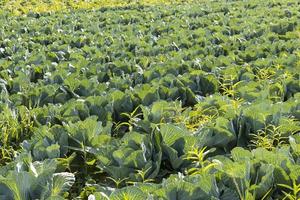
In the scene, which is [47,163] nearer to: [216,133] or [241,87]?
[216,133]

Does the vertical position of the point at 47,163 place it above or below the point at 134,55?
above

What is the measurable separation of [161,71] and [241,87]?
1.14 metres

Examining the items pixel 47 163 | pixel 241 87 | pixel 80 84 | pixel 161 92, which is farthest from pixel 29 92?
pixel 241 87

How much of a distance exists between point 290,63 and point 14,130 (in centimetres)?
352

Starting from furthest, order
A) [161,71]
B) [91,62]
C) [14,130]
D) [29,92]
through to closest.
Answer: [91,62], [161,71], [29,92], [14,130]

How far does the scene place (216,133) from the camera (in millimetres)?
3445

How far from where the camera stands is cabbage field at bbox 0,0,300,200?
8.91 ft

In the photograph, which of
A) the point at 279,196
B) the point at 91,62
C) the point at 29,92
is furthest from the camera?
the point at 91,62

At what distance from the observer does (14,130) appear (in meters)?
3.93

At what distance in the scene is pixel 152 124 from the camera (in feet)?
11.1

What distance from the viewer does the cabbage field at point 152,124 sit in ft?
8.91

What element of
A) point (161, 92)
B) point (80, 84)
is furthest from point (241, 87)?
point (80, 84)

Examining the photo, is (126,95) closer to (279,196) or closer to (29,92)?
(29,92)

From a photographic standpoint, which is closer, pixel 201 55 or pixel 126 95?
pixel 126 95
